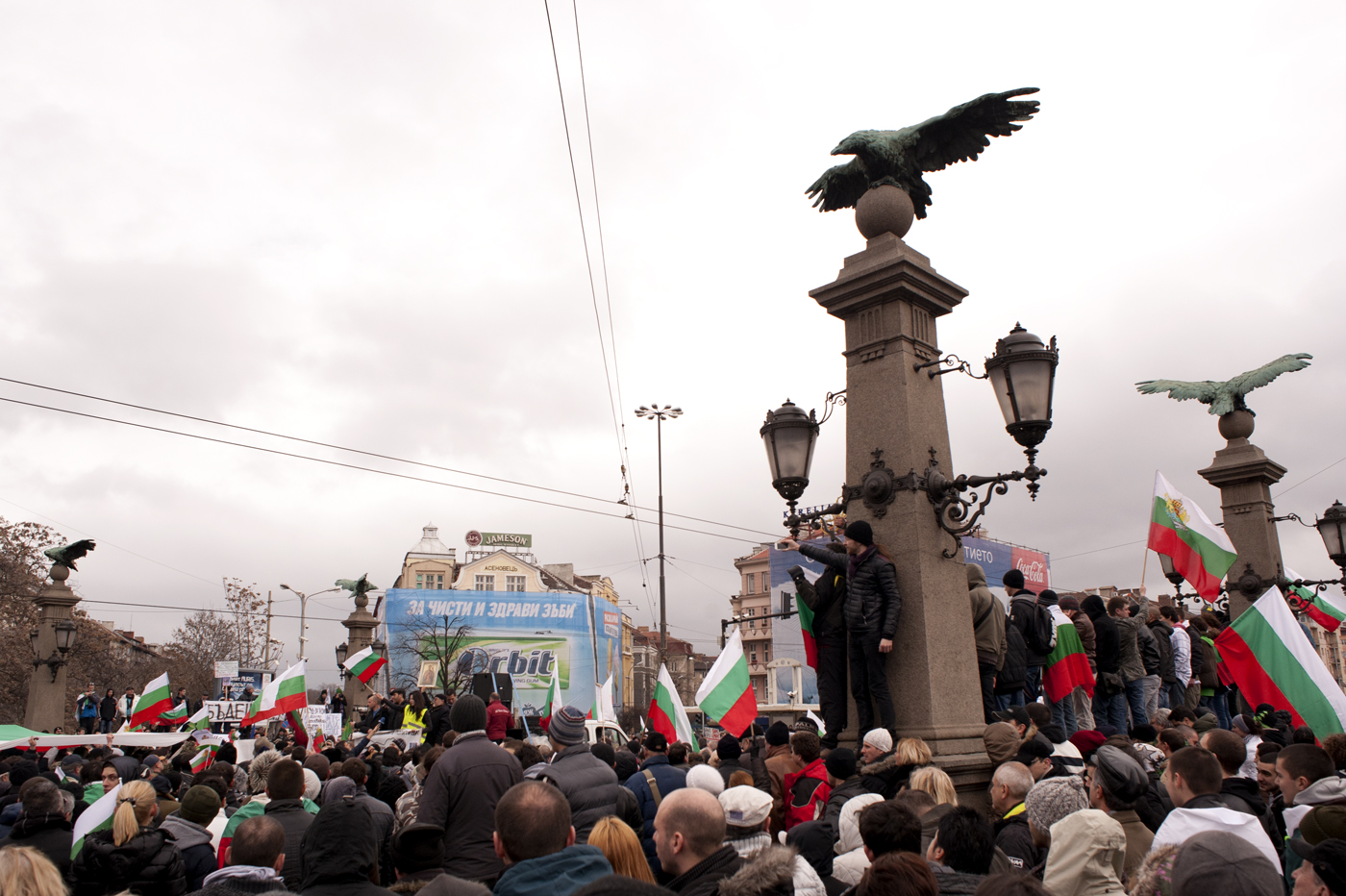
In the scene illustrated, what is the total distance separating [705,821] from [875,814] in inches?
27.2

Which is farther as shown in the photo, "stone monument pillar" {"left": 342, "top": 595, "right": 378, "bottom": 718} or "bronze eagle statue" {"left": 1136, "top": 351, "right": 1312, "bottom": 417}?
"stone monument pillar" {"left": 342, "top": 595, "right": 378, "bottom": 718}

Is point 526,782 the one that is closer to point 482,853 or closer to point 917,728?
point 482,853

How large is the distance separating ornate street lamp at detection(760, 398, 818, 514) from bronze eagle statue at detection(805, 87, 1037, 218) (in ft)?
7.43

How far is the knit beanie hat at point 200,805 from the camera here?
5582 mm

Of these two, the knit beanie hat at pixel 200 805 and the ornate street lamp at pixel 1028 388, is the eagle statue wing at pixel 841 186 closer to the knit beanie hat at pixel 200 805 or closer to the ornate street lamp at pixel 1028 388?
the ornate street lamp at pixel 1028 388

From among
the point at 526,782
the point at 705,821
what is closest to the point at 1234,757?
the point at 705,821

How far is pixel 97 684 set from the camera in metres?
49.3

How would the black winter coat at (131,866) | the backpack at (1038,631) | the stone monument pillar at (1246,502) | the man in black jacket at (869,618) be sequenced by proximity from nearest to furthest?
the black winter coat at (131,866), the man in black jacket at (869,618), the backpack at (1038,631), the stone monument pillar at (1246,502)

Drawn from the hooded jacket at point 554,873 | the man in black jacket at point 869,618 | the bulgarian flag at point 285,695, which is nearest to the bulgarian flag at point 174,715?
the bulgarian flag at point 285,695

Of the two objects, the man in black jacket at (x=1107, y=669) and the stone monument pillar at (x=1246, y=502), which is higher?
the stone monument pillar at (x=1246, y=502)

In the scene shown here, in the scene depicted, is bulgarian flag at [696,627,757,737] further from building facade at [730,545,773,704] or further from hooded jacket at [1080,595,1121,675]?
building facade at [730,545,773,704]

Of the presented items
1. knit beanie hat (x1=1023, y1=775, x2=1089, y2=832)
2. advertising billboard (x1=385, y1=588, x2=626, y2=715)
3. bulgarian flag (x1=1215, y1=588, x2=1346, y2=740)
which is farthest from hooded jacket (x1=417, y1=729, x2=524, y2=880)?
advertising billboard (x1=385, y1=588, x2=626, y2=715)

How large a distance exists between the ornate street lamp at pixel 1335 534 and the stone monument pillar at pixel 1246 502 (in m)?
0.97

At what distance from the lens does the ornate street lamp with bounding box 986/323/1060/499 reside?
646cm
